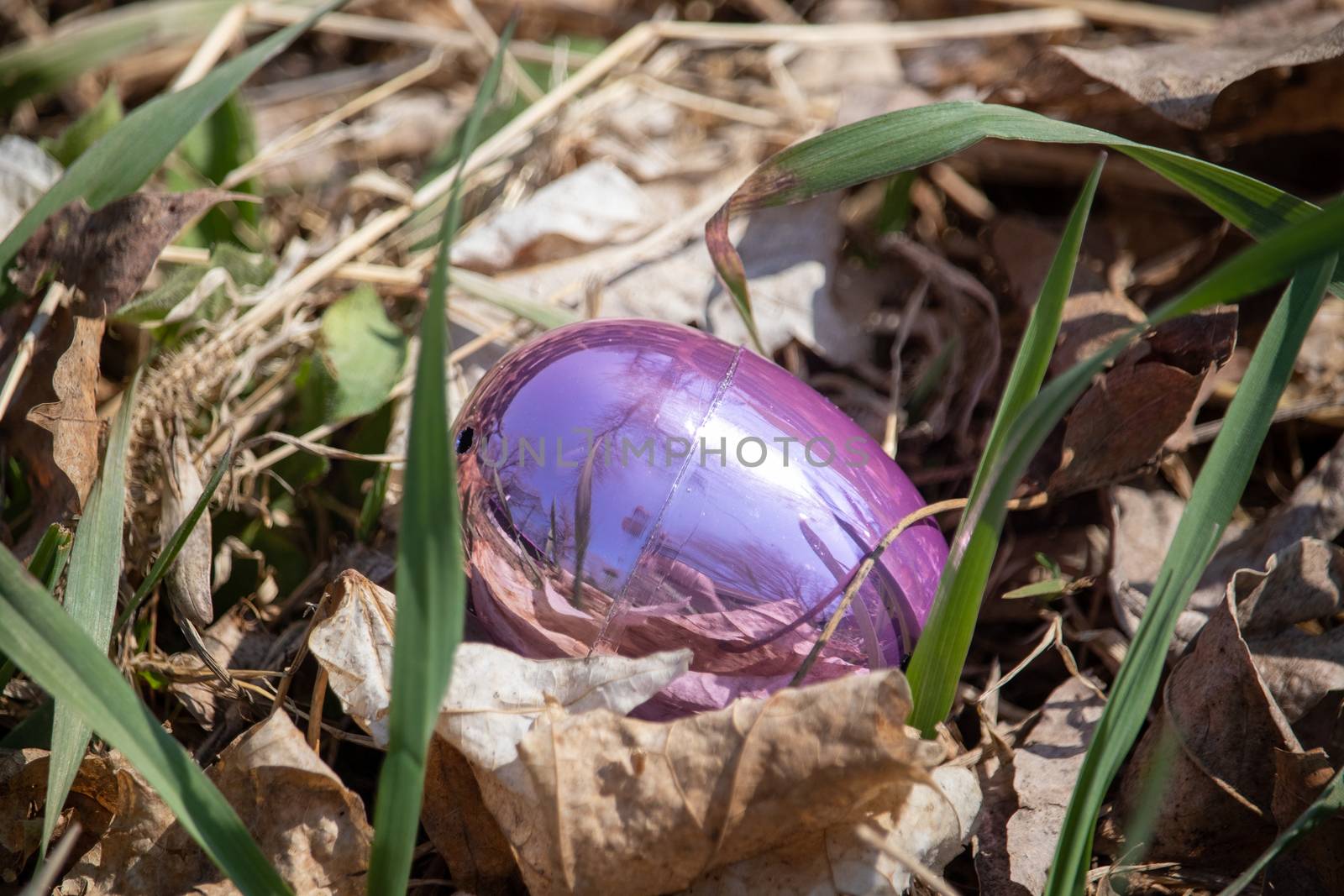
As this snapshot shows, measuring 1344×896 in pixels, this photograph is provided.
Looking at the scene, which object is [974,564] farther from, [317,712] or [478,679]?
[317,712]

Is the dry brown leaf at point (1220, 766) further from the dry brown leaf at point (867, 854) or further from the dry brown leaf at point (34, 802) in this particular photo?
the dry brown leaf at point (34, 802)

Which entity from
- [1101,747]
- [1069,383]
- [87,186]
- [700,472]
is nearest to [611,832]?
[700,472]

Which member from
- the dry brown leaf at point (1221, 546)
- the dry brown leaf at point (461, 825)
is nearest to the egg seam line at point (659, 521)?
the dry brown leaf at point (461, 825)

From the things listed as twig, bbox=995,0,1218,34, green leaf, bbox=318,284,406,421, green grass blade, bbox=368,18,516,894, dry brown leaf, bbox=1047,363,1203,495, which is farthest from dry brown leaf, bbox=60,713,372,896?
twig, bbox=995,0,1218,34

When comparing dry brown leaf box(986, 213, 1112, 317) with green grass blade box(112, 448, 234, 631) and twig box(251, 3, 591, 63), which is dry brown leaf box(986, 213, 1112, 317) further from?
green grass blade box(112, 448, 234, 631)

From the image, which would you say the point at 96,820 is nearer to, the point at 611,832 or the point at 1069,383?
the point at 611,832
